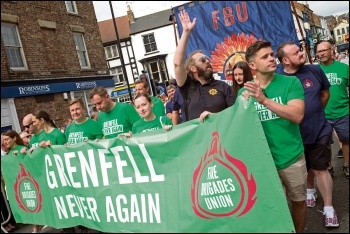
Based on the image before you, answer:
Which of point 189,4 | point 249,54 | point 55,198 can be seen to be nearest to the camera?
point 249,54

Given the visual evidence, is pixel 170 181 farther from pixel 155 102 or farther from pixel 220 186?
pixel 155 102

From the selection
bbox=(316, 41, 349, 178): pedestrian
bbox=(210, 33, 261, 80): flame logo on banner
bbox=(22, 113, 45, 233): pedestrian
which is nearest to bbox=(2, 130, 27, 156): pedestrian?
bbox=(22, 113, 45, 233): pedestrian

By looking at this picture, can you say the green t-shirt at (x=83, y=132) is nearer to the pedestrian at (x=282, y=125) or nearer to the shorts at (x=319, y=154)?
the pedestrian at (x=282, y=125)

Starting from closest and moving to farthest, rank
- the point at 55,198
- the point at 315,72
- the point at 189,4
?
the point at 315,72 → the point at 55,198 → the point at 189,4

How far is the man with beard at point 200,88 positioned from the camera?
356cm

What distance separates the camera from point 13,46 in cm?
1357

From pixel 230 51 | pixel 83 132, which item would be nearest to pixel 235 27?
pixel 230 51

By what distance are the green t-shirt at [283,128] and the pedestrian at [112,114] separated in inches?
89.0

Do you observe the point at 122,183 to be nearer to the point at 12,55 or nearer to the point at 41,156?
the point at 41,156

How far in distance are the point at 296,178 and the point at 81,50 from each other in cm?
1654

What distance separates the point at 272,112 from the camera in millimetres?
2857

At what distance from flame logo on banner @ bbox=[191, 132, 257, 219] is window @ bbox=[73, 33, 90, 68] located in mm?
15674

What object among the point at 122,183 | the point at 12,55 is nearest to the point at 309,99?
the point at 122,183

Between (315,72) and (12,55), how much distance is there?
12592 millimetres
